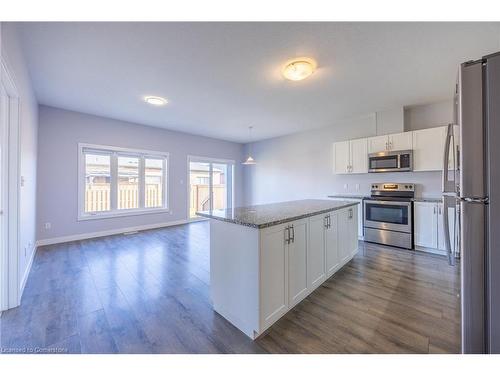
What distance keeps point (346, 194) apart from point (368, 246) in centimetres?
135

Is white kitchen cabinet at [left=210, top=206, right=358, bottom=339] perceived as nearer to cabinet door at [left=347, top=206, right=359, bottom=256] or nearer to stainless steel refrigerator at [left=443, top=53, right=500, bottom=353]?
cabinet door at [left=347, top=206, right=359, bottom=256]

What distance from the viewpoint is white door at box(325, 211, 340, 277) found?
2.49m

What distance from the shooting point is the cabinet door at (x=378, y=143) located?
4.05 meters

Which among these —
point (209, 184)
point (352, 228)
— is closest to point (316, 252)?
point (352, 228)

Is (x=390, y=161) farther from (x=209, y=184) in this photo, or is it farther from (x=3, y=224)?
(x=3, y=224)

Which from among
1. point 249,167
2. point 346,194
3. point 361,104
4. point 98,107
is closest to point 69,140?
point 98,107

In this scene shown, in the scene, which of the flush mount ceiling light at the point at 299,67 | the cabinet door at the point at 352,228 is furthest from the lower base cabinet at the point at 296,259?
the flush mount ceiling light at the point at 299,67

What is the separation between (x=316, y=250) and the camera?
2.28 metres

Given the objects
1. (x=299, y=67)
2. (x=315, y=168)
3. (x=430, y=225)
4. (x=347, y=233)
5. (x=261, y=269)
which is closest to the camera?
(x=261, y=269)

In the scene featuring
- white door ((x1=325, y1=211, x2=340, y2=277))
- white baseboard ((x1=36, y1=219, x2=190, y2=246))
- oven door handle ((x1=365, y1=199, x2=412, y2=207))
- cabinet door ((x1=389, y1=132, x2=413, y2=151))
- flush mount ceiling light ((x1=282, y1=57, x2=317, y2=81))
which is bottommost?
white baseboard ((x1=36, y1=219, x2=190, y2=246))

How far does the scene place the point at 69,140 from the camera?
13.9 ft

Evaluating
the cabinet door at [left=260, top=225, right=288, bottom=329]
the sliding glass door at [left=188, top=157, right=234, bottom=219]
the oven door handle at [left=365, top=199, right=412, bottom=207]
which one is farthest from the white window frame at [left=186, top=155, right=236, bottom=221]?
the cabinet door at [left=260, top=225, right=288, bottom=329]

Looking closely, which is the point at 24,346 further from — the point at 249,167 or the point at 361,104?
the point at 249,167

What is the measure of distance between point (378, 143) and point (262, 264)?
3.79 m
